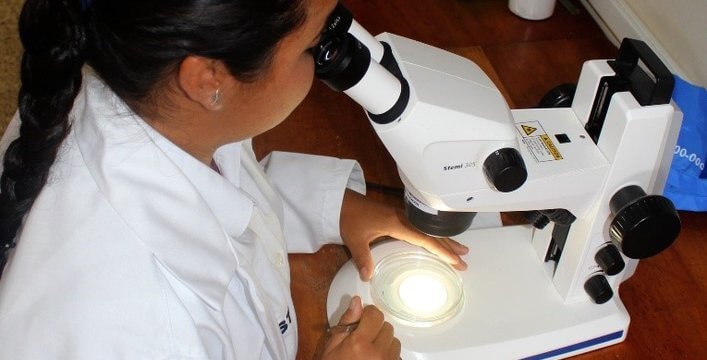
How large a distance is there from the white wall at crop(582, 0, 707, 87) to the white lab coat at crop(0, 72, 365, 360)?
84 cm

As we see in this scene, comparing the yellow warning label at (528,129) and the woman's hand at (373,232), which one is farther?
the woman's hand at (373,232)

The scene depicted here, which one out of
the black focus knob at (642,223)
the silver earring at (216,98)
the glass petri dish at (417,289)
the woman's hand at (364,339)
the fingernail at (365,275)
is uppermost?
the silver earring at (216,98)

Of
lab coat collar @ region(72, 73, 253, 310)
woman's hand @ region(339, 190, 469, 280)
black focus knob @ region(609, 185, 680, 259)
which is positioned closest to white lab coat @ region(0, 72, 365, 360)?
lab coat collar @ region(72, 73, 253, 310)

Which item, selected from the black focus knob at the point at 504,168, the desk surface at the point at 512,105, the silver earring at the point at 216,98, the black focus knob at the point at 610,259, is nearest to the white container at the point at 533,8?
the desk surface at the point at 512,105

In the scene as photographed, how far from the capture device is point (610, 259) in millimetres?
862

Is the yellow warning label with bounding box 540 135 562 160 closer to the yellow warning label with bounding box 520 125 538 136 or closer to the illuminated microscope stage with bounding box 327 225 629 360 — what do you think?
the yellow warning label with bounding box 520 125 538 136

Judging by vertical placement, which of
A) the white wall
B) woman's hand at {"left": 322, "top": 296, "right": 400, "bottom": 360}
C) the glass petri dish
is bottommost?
the glass petri dish

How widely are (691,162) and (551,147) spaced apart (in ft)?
1.30

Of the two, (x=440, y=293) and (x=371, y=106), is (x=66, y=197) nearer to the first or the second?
(x=371, y=106)

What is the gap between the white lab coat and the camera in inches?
25.3

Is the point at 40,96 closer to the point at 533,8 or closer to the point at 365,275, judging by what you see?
the point at 365,275

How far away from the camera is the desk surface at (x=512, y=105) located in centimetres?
93

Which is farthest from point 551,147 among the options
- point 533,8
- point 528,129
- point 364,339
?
point 533,8

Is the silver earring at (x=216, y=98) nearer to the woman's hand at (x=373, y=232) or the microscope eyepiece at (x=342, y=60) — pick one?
the microscope eyepiece at (x=342, y=60)
